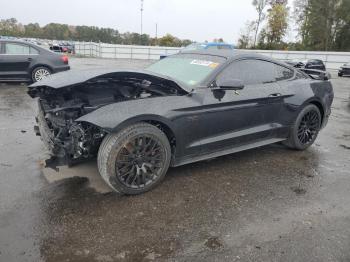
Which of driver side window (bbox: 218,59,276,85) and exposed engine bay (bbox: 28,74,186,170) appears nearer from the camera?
exposed engine bay (bbox: 28,74,186,170)

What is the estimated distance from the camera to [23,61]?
1088 centimetres

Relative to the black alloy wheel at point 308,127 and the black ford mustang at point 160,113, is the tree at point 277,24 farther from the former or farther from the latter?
the black ford mustang at point 160,113

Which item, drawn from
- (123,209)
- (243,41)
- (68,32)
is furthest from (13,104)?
(68,32)

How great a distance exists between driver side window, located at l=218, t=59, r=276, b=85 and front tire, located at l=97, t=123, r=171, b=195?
126 centimetres

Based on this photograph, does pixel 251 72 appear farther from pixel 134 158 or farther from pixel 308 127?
pixel 134 158

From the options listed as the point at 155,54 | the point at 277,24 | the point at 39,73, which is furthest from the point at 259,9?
the point at 39,73

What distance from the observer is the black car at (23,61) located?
10814 mm

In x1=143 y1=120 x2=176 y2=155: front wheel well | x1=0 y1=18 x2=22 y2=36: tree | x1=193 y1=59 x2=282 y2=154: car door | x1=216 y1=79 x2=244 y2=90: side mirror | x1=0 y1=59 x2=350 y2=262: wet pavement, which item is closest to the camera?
x1=0 y1=59 x2=350 y2=262: wet pavement

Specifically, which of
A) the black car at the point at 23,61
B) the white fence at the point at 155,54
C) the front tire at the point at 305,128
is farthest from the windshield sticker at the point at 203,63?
the white fence at the point at 155,54

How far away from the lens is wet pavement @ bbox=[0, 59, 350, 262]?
2.96 metres

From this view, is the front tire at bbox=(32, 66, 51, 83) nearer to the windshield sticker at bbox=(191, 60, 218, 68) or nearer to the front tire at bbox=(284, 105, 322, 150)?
the windshield sticker at bbox=(191, 60, 218, 68)

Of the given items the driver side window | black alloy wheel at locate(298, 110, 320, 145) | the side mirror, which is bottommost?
black alloy wheel at locate(298, 110, 320, 145)

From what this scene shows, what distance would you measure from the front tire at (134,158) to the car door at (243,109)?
616 mm

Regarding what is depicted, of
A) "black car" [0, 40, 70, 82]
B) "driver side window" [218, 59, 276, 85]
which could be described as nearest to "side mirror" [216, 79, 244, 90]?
"driver side window" [218, 59, 276, 85]
